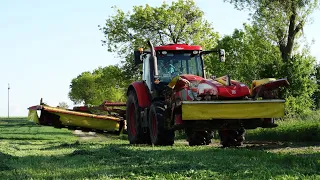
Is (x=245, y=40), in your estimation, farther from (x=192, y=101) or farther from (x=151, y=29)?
(x=192, y=101)

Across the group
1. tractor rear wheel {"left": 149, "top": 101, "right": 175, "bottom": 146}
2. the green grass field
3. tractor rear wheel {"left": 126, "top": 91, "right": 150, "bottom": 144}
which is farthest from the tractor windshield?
the green grass field

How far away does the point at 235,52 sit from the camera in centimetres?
6344

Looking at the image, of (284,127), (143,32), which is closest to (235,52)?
(143,32)

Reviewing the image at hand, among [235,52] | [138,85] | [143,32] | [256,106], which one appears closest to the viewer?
[256,106]

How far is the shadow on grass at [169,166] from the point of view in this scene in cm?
975

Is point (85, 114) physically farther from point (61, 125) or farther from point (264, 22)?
point (264, 22)

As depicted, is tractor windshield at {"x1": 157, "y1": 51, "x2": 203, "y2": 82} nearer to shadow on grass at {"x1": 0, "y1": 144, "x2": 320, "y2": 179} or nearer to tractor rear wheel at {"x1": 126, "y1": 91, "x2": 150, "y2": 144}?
tractor rear wheel at {"x1": 126, "y1": 91, "x2": 150, "y2": 144}

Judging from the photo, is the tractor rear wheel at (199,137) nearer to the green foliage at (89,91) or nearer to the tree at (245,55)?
the tree at (245,55)

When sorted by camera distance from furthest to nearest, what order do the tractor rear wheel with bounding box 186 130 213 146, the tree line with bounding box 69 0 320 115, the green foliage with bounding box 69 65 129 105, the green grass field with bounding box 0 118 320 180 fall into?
the green foliage with bounding box 69 65 129 105
the tree line with bounding box 69 0 320 115
the tractor rear wheel with bounding box 186 130 213 146
the green grass field with bounding box 0 118 320 180

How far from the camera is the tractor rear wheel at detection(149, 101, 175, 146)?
18.0 meters

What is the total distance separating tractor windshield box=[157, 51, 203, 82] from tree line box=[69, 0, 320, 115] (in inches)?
650

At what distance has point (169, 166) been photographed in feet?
35.2

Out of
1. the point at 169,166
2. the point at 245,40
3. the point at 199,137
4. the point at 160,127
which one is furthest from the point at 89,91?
the point at 169,166

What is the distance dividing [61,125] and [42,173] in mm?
14801
